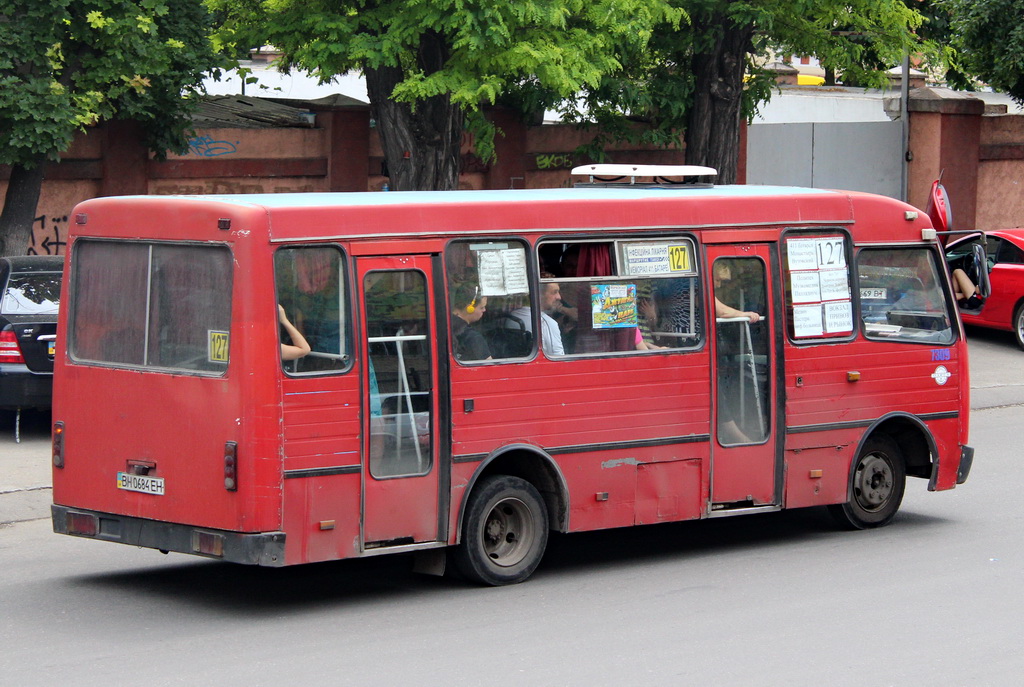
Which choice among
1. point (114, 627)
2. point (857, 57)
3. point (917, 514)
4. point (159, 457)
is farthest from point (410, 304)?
point (857, 57)

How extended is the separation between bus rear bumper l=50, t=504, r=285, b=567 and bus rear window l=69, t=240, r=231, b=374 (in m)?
0.88

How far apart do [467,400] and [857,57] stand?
13.0 meters

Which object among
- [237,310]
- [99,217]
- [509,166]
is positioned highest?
[509,166]

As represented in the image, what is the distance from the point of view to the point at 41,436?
537 inches

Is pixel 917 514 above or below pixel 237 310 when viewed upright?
below

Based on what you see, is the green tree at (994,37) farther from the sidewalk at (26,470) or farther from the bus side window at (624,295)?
the sidewalk at (26,470)

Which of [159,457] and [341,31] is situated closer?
[159,457]

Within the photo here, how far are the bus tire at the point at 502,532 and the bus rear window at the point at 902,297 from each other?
302 cm

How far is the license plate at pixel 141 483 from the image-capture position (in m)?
7.97

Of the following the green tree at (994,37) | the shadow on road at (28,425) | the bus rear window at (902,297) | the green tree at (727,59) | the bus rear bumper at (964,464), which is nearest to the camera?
the bus rear window at (902,297)

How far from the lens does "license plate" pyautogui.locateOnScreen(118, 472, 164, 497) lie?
7.97 m

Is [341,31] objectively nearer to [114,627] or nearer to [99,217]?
[99,217]

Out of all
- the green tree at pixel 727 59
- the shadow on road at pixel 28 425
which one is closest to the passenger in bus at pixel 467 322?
the shadow on road at pixel 28 425

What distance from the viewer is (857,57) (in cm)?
1962
